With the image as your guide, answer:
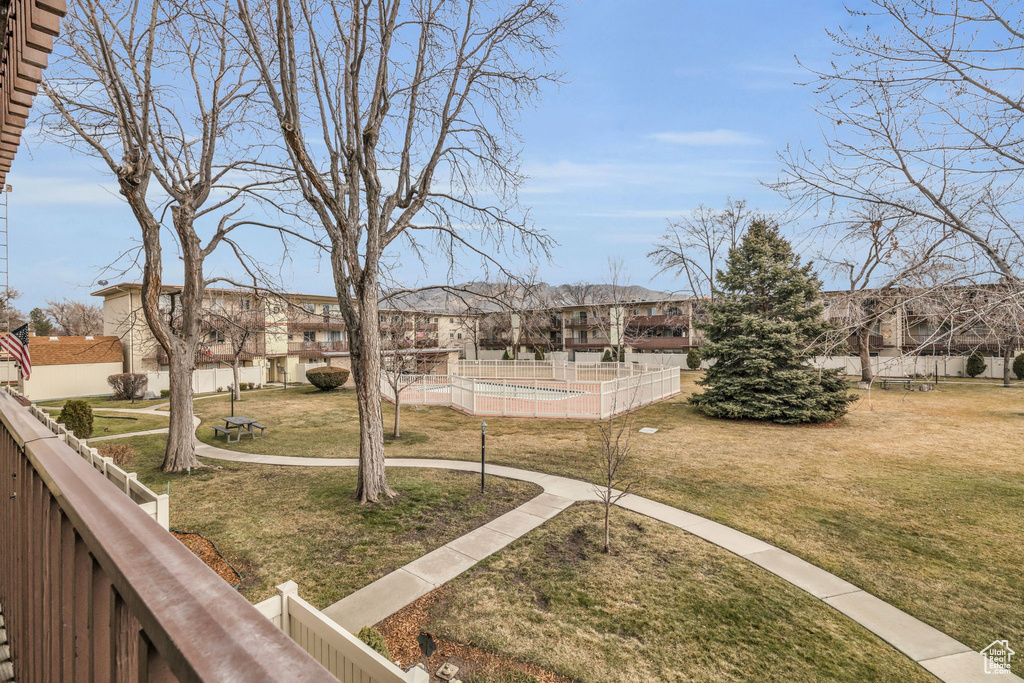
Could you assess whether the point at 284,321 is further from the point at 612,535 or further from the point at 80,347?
the point at 612,535

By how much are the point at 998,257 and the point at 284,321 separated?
117 feet

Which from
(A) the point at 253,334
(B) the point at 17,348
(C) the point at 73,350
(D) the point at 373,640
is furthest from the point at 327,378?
(D) the point at 373,640

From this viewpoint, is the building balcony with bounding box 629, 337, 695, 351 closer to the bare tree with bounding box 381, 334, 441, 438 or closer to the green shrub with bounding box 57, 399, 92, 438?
the bare tree with bounding box 381, 334, 441, 438

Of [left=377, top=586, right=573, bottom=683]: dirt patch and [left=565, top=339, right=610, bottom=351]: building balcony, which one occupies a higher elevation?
[left=565, top=339, right=610, bottom=351]: building balcony

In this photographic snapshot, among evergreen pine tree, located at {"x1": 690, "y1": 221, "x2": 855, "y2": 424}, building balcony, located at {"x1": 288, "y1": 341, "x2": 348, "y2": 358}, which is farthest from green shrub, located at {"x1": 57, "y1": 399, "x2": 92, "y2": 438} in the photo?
building balcony, located at {"x1": 288, "y1": 341, "x2": 348, "y2": 358}

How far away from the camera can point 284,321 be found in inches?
1342

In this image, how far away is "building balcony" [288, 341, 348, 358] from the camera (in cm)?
3707

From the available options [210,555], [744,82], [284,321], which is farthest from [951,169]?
[284,321]

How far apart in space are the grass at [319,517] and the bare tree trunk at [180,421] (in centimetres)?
44

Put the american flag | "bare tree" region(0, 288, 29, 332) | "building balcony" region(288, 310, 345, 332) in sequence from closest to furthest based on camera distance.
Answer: "bare tree" region(0, 288, 29, 332) → the american flag → "building balcony" region(288, 310, 345, 332)

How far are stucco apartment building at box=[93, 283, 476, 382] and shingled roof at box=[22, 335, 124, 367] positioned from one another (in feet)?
2.50

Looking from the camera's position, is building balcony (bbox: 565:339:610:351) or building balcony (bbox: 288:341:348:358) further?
building balcony (bbox: 565:339:610:351)

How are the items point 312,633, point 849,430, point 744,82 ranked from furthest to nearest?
1. point 849,430
2. point 744,82
3. point 312,633

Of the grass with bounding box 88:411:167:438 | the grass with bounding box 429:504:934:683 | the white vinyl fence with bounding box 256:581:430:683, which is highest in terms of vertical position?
the white vinyl fence with bounding box 256:581:430:683
